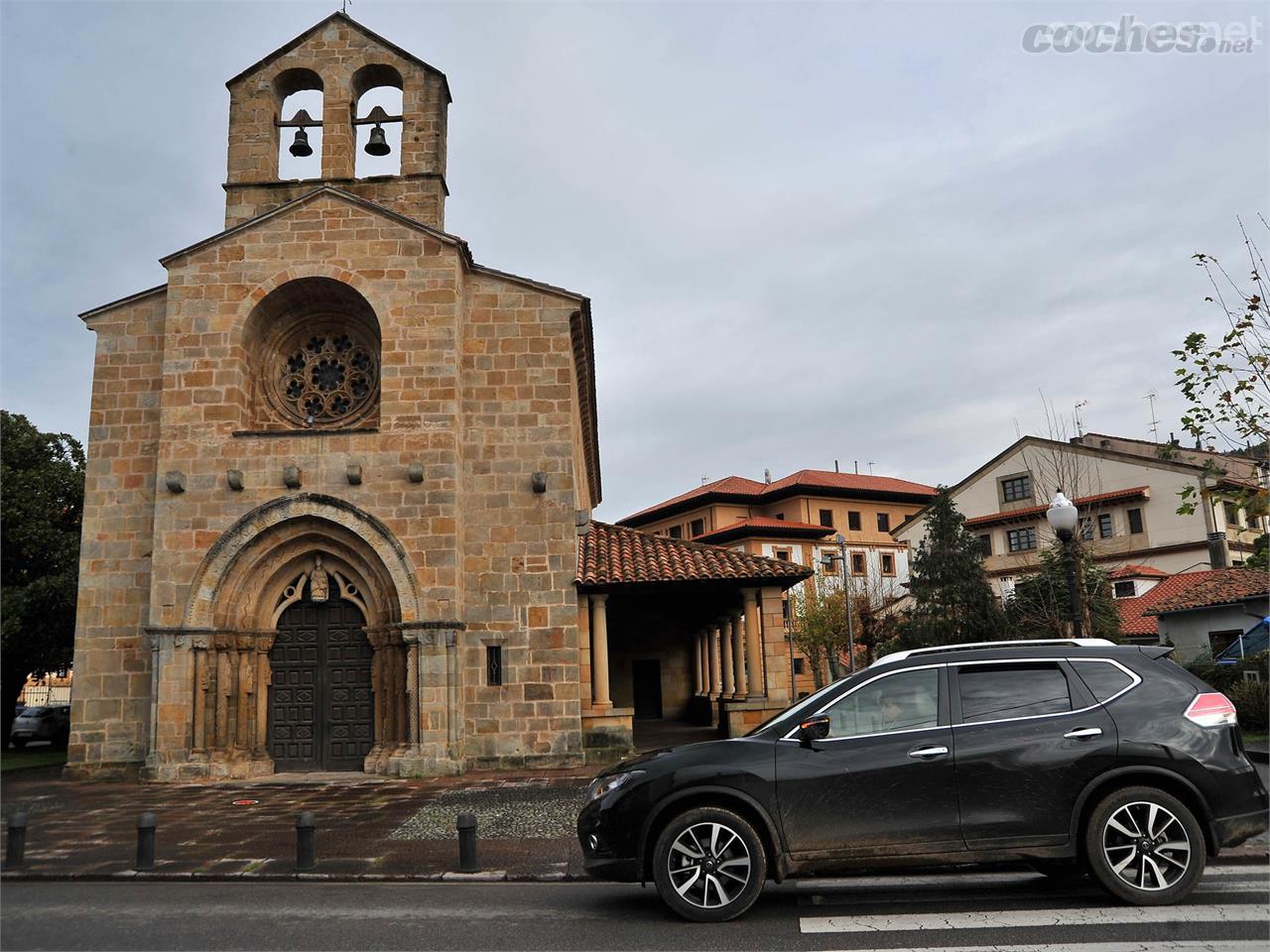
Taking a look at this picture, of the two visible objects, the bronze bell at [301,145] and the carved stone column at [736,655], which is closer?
the bronze bell at [301,145]

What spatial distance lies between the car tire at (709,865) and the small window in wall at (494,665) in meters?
10.2

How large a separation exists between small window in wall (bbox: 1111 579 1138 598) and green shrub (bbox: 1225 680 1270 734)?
22.4 meters

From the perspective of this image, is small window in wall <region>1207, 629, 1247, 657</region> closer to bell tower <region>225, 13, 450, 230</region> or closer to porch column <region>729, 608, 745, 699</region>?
porch column <region>729, 608, 745, 699</region>

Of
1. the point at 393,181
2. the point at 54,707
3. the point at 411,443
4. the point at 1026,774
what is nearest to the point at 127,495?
the point at 411,443

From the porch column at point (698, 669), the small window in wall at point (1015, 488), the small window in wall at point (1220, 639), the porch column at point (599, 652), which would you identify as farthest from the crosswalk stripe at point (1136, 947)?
the small window in wall at point (1015, 488)

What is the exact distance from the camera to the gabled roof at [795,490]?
59.3 meters

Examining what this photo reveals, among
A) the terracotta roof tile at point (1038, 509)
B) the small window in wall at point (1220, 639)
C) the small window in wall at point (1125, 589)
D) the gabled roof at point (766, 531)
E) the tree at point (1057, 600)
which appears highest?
the gabled roof at point (766, 531)

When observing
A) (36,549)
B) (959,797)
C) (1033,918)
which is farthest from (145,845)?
(36,549)

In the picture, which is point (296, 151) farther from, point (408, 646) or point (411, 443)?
point (408, 646)

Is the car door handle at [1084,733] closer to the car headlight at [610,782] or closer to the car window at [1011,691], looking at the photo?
the car window at [1011,691]

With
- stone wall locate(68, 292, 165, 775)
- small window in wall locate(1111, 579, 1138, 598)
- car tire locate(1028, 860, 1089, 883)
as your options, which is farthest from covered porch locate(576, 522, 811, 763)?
small window in wall locate(1111, 579, 1138, 598)

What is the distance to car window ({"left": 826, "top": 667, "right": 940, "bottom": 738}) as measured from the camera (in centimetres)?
614

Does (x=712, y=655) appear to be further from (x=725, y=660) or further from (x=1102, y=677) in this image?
(x=1102, y=677)

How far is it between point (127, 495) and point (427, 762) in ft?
23.3
